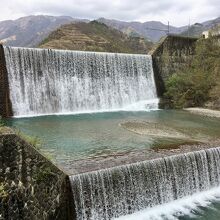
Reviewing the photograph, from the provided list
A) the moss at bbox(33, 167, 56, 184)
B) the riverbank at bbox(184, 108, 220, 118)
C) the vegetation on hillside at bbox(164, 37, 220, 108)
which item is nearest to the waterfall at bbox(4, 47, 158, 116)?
the vegetation on hillside at bbox(164, 37, 220, 108)

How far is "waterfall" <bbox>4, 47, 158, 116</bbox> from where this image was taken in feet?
73.6

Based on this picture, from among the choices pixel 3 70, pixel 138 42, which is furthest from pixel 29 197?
pixel 138 42

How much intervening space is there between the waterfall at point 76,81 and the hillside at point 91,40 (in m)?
16.3

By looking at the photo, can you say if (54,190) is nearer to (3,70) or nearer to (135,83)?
(3,70)

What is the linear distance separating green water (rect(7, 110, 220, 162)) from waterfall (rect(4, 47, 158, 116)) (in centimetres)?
188

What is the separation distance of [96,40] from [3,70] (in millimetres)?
28039

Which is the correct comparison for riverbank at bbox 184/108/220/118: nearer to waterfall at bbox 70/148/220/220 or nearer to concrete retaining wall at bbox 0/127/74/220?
waterfall at bbox 70/148/220/220

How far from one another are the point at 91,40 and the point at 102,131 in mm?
31688

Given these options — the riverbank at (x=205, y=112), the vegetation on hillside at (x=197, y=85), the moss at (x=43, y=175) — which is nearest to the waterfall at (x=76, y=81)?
the vegetation on hillside at (x=197, y=85)

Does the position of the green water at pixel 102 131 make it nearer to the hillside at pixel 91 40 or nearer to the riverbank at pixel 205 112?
the riverbank at pixel 205 112

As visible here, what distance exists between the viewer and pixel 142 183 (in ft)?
37.2

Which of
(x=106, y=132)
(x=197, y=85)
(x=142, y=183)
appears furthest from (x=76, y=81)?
(x=142, y=183)

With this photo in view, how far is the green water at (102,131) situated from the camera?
1376 cm

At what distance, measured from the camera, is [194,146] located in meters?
14.3
